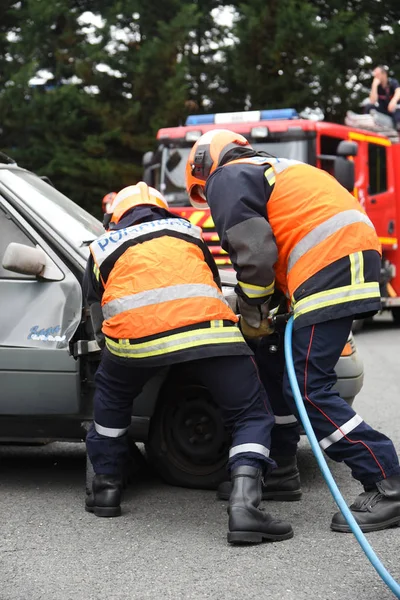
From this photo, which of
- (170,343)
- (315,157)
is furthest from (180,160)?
(170,343)

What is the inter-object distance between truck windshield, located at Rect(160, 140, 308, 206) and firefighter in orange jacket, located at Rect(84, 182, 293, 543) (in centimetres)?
781

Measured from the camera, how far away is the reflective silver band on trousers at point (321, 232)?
4.36 meters

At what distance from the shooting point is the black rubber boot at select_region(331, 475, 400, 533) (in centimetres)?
435

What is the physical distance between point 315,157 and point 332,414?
836 centimetres

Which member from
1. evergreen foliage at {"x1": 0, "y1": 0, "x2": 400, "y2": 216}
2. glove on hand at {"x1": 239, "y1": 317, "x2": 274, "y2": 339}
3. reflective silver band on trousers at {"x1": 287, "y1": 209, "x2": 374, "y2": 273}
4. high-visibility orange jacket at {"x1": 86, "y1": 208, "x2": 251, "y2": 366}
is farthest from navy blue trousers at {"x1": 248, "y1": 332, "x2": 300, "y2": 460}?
evergreen foliage at {"x1": 0, "y1": 0, "x2": 400, "y2": 216}

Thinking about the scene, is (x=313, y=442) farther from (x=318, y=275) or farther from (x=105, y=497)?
(x=105, y=497)

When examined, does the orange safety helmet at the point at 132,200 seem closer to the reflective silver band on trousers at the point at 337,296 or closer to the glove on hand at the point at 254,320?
the glove on hand at the point at 254,320

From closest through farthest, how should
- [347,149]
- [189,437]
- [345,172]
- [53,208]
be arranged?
[189,437]
[53,208]
[345,172]
[347,149]

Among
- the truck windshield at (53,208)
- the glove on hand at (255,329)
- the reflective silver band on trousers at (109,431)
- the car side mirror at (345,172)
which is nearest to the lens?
the glove on hand at (255,329)

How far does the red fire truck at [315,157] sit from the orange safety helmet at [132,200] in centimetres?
651

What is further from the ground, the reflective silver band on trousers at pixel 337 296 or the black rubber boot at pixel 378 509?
the reflective silver band on trousers at pixel 337 296

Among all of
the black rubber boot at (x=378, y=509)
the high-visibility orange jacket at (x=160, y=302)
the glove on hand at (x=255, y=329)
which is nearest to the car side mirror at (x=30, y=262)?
the high-visibility orange jacket at (x=160, y=302)

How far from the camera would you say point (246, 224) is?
14.1 ft

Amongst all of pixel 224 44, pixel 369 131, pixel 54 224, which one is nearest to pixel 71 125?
pixel 224 44
